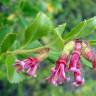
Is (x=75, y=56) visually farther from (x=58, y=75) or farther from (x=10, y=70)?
(x=10, y=70)

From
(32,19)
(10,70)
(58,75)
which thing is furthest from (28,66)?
(32,19)

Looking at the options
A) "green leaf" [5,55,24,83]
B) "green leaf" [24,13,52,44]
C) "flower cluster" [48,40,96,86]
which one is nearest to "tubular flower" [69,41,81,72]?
"flower cluster" [48,40,96,86]

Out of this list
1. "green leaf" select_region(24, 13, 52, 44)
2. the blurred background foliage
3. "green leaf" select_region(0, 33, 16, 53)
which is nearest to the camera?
"green leaf" select_region(24, 13, 52, 44)

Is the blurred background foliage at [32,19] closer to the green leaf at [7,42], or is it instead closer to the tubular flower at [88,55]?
the green leaf at [7,42]

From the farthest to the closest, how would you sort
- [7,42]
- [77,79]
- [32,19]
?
[32,19] < [7,42] < [77,79]

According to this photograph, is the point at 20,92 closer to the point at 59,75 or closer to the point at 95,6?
the point at 95,6

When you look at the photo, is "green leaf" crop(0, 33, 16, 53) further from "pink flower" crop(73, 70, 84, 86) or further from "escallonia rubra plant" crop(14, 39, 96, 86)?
"pink flower" crop(73, 70, 84, 86)

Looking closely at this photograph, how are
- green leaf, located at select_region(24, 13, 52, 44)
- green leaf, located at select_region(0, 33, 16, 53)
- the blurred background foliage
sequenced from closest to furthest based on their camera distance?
green leaf, located at select_region(24, 13, 52, 44)
green leaf, located at select_region(0, 33, 16, 53)
the blurred background foliage

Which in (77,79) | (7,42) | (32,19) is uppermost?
(32,19)
